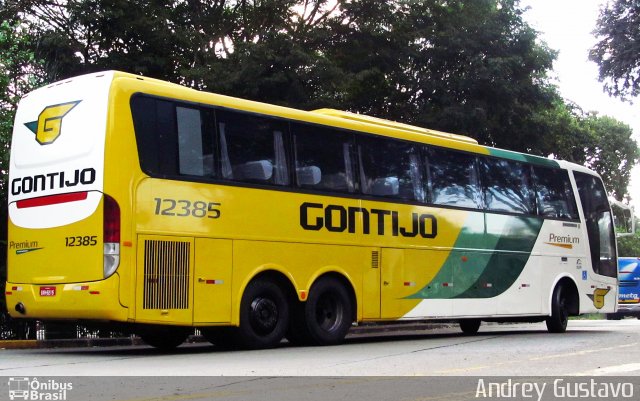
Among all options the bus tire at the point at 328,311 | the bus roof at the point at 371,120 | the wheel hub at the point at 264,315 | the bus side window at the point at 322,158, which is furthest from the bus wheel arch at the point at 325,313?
the bus roof at the point at 371,120

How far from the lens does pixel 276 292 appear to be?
13.9 meters

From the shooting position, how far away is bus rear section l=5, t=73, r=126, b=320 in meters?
12.0

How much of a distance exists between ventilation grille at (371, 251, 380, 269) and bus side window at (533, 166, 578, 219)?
510 centimetres

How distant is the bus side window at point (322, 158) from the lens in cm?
1445

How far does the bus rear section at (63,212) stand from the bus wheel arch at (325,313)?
324 centimetres

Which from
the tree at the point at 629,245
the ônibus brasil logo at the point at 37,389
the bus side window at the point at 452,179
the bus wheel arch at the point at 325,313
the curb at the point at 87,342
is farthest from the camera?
the tree at the point at 629,245

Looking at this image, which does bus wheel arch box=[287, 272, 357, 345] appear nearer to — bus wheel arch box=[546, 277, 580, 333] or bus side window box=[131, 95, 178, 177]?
bus side window box=[131, 95, 178, 177]

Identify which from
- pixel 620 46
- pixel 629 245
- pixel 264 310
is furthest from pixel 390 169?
pixel 629 245

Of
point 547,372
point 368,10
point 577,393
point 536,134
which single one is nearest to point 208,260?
point 547,372

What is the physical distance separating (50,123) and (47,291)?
2.28 metres

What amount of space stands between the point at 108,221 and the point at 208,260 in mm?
1574

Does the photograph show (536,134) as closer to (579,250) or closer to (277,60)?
(579,250)

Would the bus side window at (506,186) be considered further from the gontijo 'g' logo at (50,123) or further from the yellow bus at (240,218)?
the gontijo 'g' logo at (50,123)

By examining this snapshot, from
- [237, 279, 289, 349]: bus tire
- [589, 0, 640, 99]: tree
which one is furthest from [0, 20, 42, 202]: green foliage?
[589, 0, 640, 99]: tree
